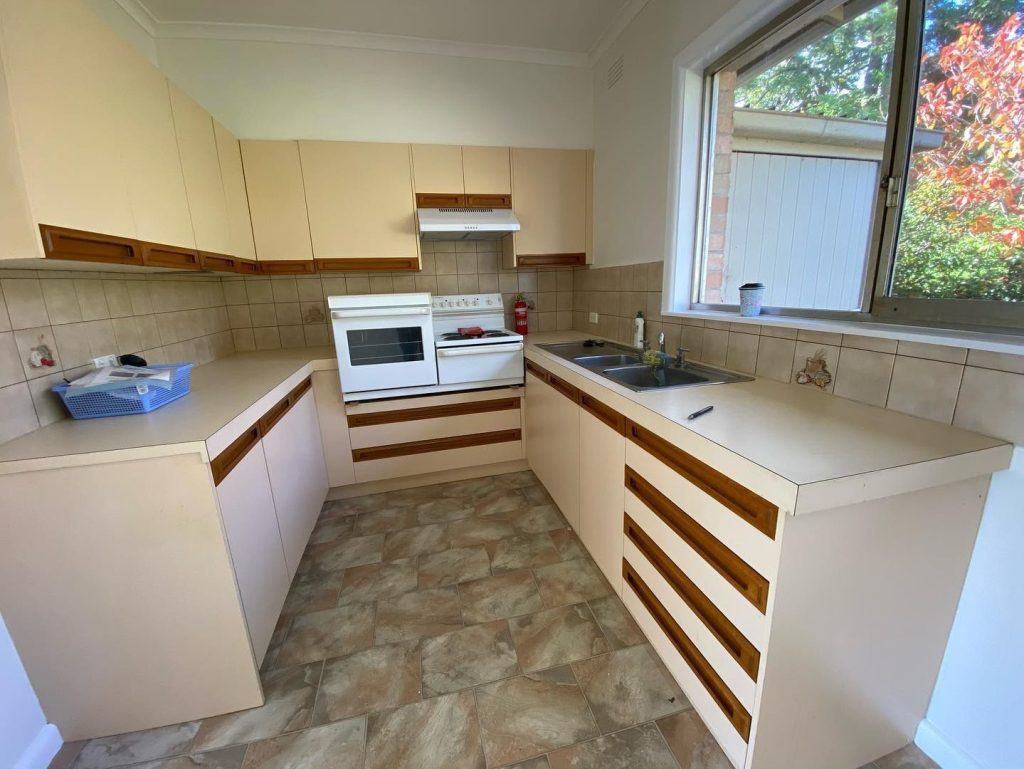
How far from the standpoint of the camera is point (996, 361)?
2.95ft

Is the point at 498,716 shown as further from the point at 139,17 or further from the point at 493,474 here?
the point at 139,17

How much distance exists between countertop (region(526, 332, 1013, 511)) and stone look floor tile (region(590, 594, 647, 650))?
864 mm

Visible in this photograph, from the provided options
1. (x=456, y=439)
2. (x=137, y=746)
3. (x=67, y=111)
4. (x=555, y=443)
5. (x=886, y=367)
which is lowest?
(x=137, y=746)

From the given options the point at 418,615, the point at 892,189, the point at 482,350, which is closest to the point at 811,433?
the point at 892,189

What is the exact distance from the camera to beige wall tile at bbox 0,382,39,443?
45.1 inches

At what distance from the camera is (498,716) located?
1252 mm

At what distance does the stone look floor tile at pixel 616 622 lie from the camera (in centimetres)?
149

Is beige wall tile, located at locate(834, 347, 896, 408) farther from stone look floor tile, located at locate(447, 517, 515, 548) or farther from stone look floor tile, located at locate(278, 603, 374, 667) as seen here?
stone look floor tile, located at locate(278, 603, 374, 667)

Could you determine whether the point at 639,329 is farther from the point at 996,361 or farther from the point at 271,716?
the point at 271,716

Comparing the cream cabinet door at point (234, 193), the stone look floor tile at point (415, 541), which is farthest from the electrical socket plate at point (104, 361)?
the stone look floor tile at point (415, 541)

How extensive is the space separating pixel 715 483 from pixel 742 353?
829 mm

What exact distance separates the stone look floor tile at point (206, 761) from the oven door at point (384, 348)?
1542 mm

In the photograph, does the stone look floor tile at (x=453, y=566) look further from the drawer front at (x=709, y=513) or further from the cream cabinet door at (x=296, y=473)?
the drawer front at (x=709, y=513)

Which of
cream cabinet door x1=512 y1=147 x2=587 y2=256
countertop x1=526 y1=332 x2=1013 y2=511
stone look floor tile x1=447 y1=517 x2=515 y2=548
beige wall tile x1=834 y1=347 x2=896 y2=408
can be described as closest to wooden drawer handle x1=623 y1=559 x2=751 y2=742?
countertop x1=526 y1=332 x2=1013 y2=511
